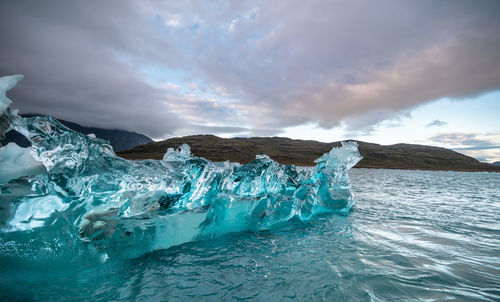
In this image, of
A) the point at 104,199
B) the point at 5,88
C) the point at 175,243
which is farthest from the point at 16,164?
the point at 175,243

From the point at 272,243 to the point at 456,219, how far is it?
396 inches

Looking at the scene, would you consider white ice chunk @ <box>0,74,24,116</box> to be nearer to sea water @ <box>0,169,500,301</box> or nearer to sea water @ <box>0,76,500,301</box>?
sea water @ <box>0,76,500,301</box>

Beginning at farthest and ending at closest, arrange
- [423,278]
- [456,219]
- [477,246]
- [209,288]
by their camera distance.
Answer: [456,219] < [477,246] < [423,278] < [209,288]

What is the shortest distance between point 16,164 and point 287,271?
24.9 ft

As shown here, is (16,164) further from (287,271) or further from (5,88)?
(287,271)

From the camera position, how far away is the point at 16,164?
5.59 meters

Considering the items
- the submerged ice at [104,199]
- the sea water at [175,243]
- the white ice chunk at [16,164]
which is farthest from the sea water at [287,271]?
the white ice chunk at [16,164]

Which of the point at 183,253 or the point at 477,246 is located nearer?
the point at 183,253

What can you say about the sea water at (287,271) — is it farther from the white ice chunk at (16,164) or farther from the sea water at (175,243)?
the white ice chunk at (16,164)

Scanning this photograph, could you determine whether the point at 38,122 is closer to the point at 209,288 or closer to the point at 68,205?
the point at 68,205

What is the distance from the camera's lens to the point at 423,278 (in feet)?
15.3

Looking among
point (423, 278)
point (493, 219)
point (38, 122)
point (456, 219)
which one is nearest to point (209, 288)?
point (423, 278)

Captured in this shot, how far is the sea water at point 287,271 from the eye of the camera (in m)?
3.98

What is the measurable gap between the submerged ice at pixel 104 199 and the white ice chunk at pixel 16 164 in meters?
0.02
